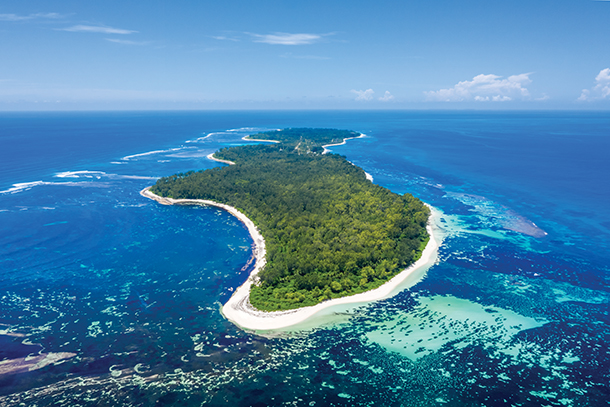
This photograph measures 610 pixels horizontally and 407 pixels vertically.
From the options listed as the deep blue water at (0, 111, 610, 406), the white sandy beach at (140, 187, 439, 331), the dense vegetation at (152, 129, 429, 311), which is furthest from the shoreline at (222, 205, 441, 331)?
Answer: the deep blue water at (0, 111, 610, 406)

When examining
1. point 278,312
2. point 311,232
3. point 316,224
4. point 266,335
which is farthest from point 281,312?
point 316,224

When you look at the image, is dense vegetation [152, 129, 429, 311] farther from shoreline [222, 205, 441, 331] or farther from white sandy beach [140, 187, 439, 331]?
white sandy beach [140, 187, 439, 331]

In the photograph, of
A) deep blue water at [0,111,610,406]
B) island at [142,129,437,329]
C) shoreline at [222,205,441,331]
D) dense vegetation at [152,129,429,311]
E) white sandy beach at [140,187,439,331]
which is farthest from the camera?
dense vegetation at [152,129,429,311]

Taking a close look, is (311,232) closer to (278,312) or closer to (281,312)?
(281,312)

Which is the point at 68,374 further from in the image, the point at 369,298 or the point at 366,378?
the point at 369,298

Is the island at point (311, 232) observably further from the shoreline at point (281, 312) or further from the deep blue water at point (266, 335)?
the deep blue water at point (266, 335)
